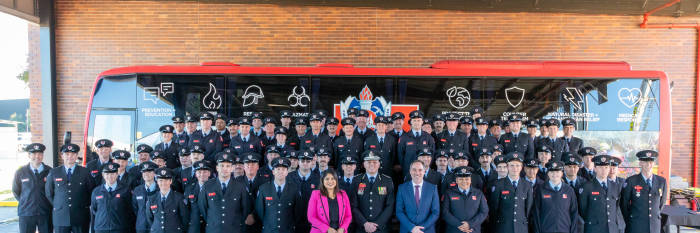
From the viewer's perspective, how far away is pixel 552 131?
692 centimetres

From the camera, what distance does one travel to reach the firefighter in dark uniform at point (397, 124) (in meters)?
6.84

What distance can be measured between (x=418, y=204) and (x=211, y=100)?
4.33 meters

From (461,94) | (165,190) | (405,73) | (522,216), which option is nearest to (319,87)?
(405,73)

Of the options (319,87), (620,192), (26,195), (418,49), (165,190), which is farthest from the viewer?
(418,49)

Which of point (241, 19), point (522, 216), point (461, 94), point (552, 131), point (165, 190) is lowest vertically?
point (522, 216)

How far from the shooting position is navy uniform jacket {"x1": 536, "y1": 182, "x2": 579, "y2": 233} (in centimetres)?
508

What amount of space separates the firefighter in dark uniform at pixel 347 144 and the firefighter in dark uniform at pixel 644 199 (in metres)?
3.71

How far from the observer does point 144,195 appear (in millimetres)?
5141

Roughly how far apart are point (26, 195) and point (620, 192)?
27.0 ft

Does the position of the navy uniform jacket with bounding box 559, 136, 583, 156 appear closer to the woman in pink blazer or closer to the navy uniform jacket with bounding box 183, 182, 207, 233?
the woman in pink blazer

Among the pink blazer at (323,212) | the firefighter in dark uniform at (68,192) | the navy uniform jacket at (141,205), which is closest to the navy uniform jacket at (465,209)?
the pink blazer at (323,212)

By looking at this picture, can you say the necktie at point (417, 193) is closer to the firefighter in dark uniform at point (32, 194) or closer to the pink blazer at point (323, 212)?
the pink blazer at point (323, 212)

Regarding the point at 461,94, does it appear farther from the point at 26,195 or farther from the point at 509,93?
the point at 26,195

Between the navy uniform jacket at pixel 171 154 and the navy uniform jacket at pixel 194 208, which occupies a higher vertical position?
the navy uniform jacket at pixel 171 154
